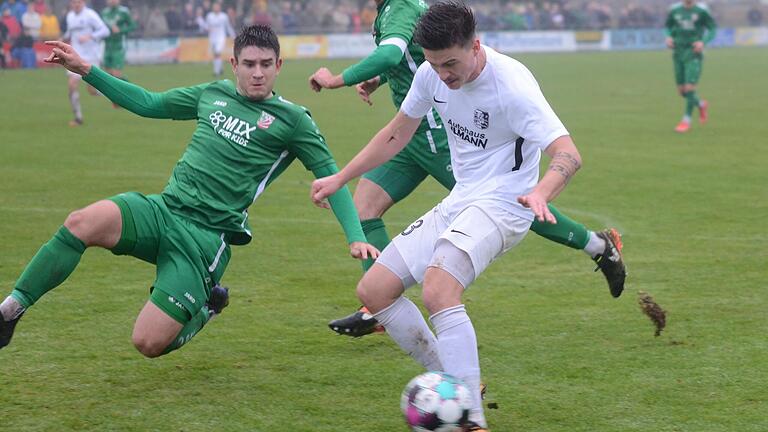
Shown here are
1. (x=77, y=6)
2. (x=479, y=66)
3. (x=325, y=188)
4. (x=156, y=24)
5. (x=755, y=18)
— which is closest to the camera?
(x=479, y=66)

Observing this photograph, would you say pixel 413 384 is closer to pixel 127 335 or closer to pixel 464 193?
pixel 464 193

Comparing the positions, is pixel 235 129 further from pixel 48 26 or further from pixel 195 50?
pixel 195 50

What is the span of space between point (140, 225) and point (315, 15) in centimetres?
3963

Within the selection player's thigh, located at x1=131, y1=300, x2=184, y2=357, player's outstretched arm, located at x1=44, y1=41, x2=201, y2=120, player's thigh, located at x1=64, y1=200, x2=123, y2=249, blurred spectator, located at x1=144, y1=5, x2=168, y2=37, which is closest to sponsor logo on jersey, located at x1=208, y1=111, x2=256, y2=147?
player's outstretched arm, located at x1=44, y1=41, x2=201, y2=120

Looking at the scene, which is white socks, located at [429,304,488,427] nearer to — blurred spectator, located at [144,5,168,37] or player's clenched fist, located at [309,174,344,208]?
player's clenched fist, located at [309,174,344,208]

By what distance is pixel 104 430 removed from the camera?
5000 millimetres

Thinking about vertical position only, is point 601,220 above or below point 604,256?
below

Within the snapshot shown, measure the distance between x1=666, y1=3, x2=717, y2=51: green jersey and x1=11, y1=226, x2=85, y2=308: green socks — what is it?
15.1m

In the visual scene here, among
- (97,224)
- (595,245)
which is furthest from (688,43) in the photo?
(97,224)

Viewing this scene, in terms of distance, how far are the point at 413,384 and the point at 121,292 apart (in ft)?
11.6

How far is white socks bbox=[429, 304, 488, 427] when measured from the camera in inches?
191

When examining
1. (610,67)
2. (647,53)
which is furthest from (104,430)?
(647,53)

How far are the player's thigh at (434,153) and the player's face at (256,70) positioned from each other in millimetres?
1262

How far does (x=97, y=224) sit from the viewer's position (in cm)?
540
